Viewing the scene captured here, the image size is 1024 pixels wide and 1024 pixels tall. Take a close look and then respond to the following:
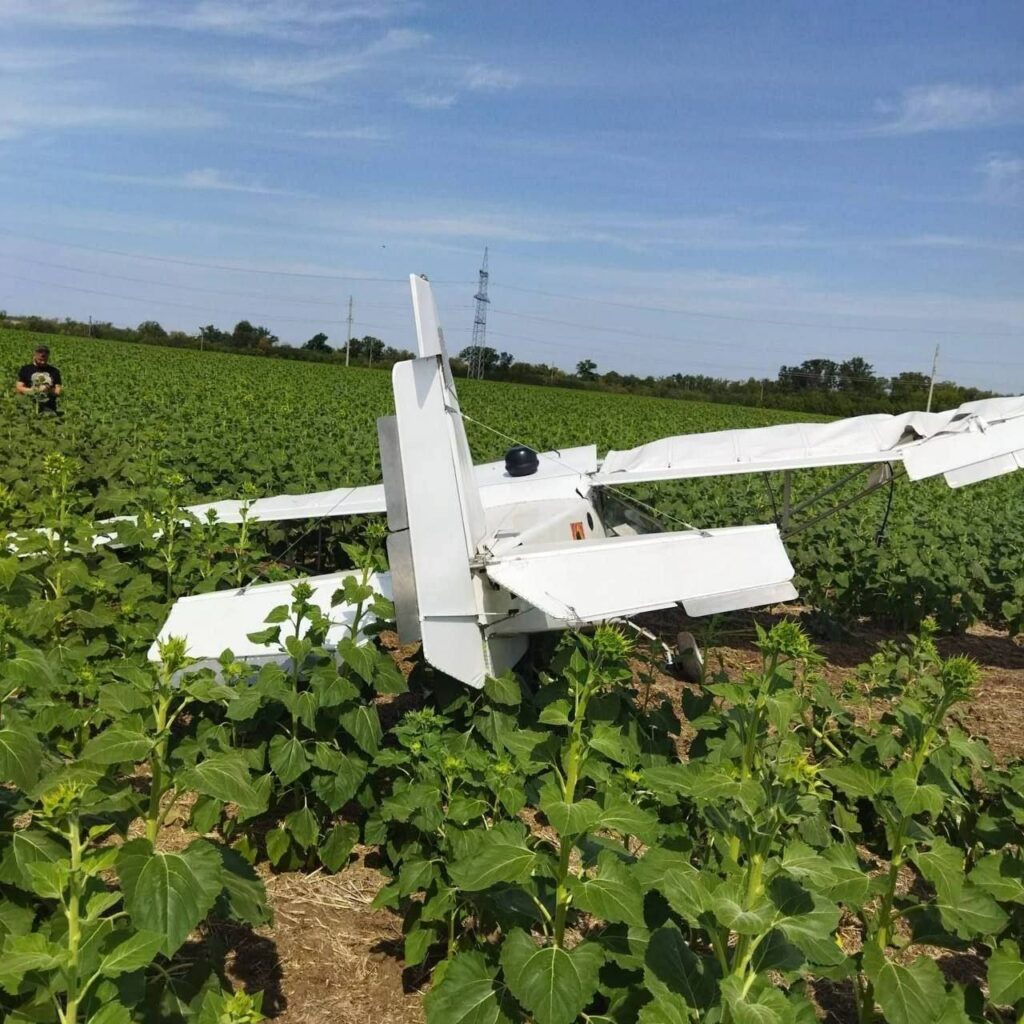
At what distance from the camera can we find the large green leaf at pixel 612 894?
261 centimetres

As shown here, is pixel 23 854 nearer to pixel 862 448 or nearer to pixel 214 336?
pixel 862 448

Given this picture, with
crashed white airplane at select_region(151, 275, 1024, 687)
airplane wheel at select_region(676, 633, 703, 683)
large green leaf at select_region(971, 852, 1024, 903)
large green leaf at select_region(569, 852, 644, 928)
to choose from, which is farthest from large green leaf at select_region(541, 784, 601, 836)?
airplane wheel at select_region(676, 633, 703, 683)

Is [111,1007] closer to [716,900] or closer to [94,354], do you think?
[716,900]

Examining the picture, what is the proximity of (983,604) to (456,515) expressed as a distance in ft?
26.6

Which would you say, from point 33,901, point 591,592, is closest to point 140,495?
point 591,592

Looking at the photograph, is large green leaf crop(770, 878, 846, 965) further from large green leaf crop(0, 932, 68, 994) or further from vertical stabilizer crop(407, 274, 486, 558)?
vertical stabilizer crop(407, 274, 486, 558)

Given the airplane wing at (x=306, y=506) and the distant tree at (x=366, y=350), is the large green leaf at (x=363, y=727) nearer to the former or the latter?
the airplane wing at (x=306, y=506)

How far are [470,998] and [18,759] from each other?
141 centimetres

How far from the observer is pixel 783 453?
847 centimetres

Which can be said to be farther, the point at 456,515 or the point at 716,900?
the point at 456,515

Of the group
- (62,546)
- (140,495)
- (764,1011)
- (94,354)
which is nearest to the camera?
(764,1011)

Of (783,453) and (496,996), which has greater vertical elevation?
(783,453)

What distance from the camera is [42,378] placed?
15531 millimetres

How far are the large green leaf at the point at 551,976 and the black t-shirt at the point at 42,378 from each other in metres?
15.2
